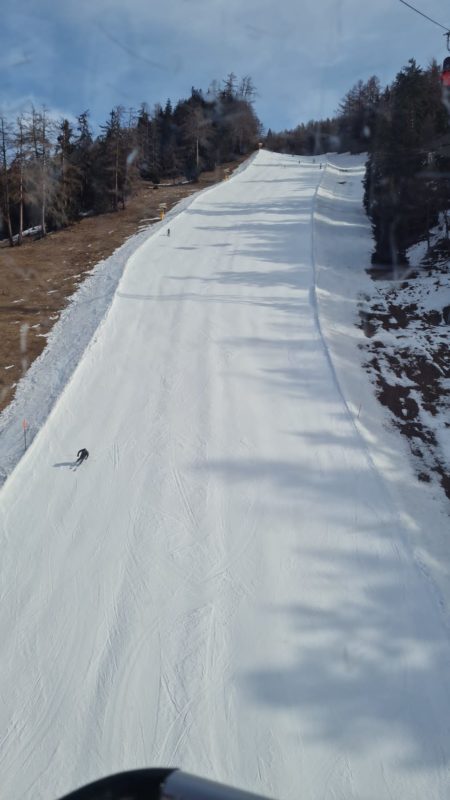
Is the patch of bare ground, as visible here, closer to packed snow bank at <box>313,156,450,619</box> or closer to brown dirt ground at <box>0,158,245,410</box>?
packed snow bank at <box>313,156,450,619</box>

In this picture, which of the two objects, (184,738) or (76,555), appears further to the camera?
(76,555)

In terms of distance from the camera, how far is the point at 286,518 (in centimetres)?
876

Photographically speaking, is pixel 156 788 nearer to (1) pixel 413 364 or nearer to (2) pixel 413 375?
(2) pixel 413 375

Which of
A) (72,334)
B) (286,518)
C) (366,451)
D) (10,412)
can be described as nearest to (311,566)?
(286,518)

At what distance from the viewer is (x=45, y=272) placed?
25234 millimetres

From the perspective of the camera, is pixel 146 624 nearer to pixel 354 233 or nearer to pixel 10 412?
pixel 10 412

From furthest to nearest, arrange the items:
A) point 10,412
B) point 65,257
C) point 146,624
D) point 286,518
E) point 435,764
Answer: point 65,257
point 10,412
point 286,518
point 146,624
point 435,764

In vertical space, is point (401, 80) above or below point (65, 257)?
above

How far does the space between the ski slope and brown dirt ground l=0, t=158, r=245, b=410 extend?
3.13 meters

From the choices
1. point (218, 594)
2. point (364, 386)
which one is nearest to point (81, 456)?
point (218, 594)

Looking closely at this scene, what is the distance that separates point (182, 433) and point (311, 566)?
4.59 m

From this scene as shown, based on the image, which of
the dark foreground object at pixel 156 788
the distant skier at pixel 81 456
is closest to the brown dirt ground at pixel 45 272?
the distant skier at pixel 81 456

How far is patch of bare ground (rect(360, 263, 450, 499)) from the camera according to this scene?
11.5 metres

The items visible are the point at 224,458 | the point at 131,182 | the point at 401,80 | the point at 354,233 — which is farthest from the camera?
the point at 131,182
